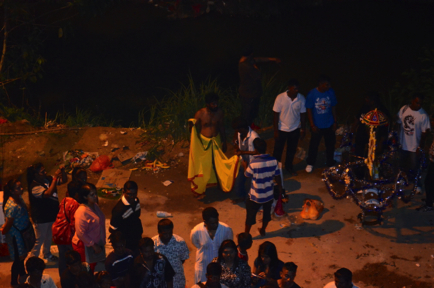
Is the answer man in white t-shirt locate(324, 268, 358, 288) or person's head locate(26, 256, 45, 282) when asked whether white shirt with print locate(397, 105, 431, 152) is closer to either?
man in white t-shirt locate(324, 268, 358, 288)

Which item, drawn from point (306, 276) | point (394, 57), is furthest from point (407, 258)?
point (394, 57)

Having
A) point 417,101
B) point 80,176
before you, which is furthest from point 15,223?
point 417,101

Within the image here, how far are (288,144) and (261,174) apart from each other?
2.58m

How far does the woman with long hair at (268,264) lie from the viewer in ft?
16.1

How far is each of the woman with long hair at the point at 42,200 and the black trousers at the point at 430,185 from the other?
5398 mm

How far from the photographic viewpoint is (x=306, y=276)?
6375 millimetres

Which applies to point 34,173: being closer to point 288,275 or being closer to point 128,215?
point 128,215

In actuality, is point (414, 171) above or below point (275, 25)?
below

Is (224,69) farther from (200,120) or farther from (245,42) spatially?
(200,120)

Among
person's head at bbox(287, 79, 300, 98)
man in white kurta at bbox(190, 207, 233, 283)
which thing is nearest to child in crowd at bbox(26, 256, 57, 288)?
man in white kurta at bbox(190, 207, 233, 283)

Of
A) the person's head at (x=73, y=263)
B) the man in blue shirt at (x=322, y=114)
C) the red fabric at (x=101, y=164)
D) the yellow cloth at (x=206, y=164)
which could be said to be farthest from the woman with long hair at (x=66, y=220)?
the man in blue shirt at (x=322, y=114)

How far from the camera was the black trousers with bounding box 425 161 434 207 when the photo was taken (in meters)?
7.38

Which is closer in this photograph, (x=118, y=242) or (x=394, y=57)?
(x=118, y=242)

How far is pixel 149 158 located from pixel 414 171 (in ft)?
16.5
